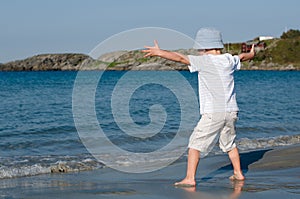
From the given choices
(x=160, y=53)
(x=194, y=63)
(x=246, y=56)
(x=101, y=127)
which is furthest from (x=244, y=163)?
(x=101, y=127)

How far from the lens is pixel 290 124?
21375 millimetres

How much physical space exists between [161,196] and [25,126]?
46.8 feet

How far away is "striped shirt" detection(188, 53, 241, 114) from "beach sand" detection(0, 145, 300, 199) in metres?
1.09

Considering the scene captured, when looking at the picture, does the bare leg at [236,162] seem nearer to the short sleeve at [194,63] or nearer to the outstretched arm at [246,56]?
the outstretched arm at [246,56]

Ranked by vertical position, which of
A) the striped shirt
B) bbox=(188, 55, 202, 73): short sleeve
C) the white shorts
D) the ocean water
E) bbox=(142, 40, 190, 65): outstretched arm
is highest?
bbox=(142, 40, 190, 65): outstretched arm

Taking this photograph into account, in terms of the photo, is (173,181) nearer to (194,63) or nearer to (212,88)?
A: (212,88)

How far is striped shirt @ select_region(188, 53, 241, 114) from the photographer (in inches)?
309

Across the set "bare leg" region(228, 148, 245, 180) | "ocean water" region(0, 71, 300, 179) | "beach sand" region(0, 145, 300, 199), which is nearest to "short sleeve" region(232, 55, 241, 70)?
"bare leg" region(228, 148, 245, 180)

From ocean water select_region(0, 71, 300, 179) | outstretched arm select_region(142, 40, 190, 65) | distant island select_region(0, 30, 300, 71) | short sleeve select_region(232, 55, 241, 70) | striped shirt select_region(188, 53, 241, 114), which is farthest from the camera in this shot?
distant island select_region(0, 30, 300, 71)

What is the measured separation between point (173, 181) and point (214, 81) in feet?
6.06

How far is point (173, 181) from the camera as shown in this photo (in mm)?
8953

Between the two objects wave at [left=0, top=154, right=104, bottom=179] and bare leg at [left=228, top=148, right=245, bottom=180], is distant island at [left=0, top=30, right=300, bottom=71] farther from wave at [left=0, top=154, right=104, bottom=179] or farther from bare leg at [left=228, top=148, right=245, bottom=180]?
bare leg at [left=228, top=148, right=245, bottom=180]

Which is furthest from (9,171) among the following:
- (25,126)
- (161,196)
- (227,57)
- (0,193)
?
(25,126)

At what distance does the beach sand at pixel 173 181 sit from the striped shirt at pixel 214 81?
1.09 m
